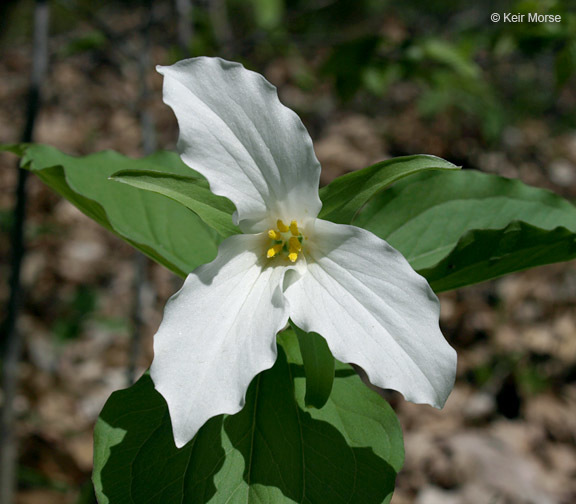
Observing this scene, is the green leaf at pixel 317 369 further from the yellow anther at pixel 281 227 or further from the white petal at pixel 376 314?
the yellow anther at pixel 281 227

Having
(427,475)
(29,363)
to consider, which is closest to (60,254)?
(29,363)

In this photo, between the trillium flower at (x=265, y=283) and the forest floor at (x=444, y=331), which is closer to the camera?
the trillium flower at (x=265, y=283)

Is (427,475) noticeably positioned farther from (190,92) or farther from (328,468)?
(190,92)

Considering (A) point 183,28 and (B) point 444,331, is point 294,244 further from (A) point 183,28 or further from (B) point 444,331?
(B) point 444,331

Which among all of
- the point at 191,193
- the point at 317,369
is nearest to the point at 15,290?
the point at 191,193

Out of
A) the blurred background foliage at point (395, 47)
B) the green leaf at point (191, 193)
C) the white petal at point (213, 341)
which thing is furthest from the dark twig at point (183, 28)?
the white petal at point (213, 341)
